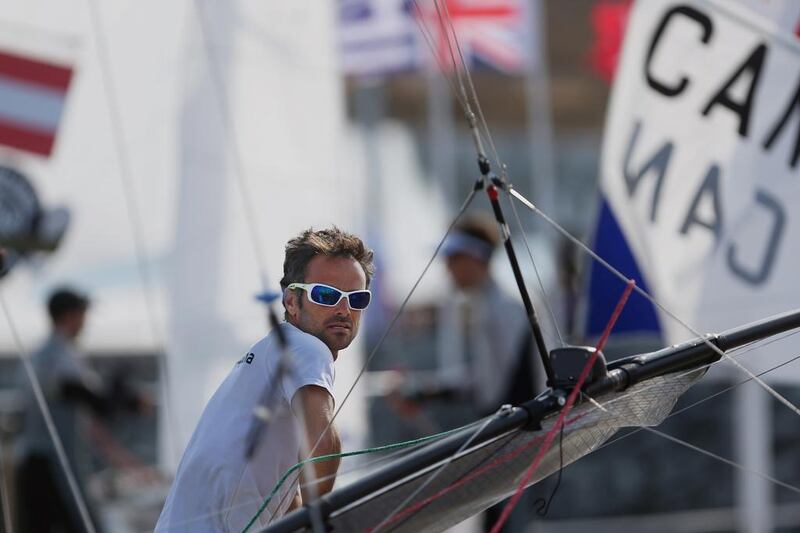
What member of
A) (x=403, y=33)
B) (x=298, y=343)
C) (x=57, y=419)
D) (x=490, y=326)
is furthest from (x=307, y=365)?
(x=403, y=33)

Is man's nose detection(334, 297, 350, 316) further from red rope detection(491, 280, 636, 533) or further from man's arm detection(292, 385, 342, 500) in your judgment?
red rope detection(491, 280, 636, 533)

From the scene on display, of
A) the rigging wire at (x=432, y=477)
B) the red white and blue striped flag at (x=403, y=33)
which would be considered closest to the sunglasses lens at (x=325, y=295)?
the rigging wire at (x=432, y=477)

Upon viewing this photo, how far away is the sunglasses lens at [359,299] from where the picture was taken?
1.96 meters

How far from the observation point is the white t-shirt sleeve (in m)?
1.84

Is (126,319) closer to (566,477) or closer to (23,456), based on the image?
(23,456)

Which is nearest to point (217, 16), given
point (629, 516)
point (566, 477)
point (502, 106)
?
point (566, 477)

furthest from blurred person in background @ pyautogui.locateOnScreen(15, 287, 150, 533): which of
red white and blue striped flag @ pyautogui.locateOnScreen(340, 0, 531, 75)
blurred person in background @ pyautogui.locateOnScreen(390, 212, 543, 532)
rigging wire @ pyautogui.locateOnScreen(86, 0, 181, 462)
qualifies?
red white and blue striped flag @ pyautogui.locateOnScreen(340, 0, 531, 75)

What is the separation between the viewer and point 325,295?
1.95 metres

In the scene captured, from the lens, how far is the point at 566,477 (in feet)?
24.0

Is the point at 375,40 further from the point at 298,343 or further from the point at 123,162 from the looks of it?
the point at 298,343

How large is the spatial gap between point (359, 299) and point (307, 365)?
156 millimetres

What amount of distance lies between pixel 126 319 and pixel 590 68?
11.5 m

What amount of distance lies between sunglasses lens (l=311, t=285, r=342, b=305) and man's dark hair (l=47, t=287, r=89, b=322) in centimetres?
322

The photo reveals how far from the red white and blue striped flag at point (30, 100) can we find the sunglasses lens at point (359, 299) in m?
2.81
